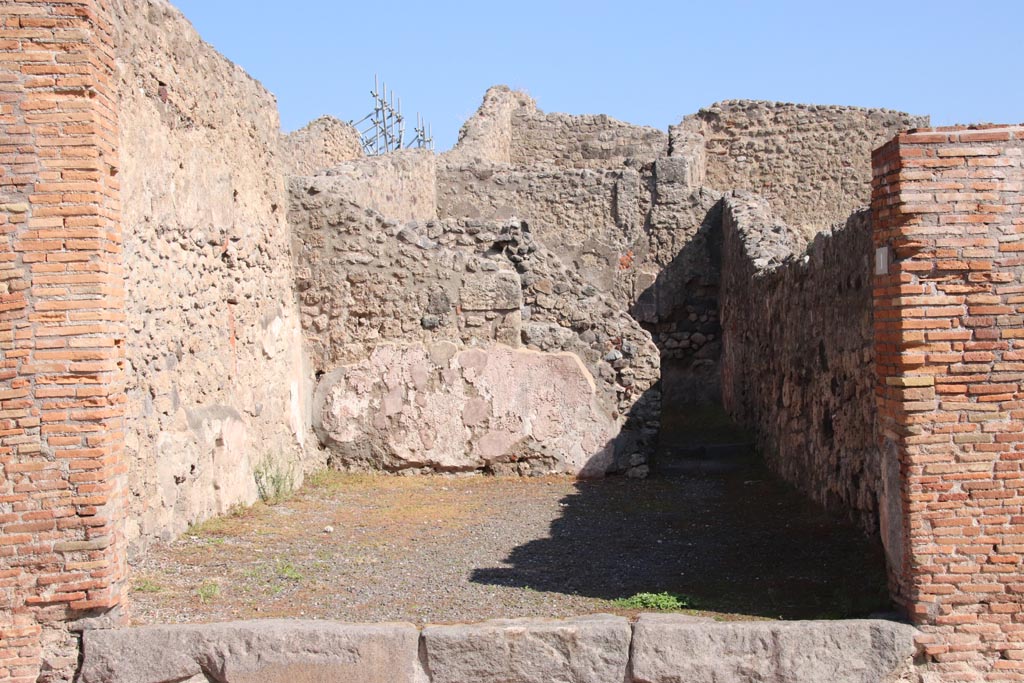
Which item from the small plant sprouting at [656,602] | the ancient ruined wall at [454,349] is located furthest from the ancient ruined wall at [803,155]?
the small plant sprouting at [656,602]

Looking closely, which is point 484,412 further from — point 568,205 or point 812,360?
point 568,205

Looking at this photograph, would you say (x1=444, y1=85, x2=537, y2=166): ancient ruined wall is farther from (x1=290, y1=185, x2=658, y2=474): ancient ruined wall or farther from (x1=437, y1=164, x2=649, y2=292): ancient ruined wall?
(x1=290, y1=185, x2=658, y2=474): ancient ruined wall

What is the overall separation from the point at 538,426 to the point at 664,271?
17.8 feet

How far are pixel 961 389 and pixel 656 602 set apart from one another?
182cm

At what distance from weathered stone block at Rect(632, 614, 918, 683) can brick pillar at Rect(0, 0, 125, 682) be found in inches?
109

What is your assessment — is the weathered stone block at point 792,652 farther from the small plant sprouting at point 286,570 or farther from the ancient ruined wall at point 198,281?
the ancient ruined wall at point 198,281

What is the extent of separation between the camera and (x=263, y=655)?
482 cm

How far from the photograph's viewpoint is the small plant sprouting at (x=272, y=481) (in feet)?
25.9

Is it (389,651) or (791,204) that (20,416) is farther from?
(791,204)

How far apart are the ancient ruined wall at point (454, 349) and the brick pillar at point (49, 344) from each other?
4.24 meters

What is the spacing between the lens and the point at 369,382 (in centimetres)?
908

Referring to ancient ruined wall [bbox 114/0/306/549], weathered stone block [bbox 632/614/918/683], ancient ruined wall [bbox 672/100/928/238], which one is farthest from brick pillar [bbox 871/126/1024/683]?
ancient ruined wall [bbox 672/100/928/238]

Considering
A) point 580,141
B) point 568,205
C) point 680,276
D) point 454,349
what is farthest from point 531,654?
point 580,141

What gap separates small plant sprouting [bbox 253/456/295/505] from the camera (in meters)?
7.89
